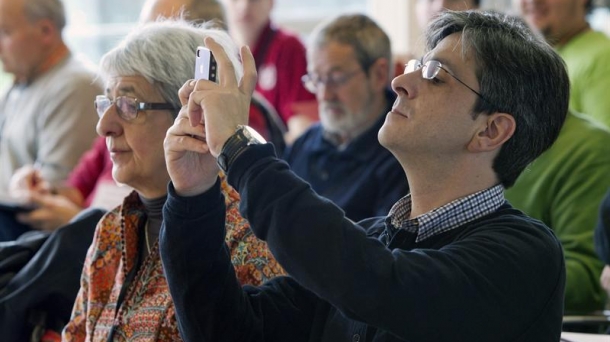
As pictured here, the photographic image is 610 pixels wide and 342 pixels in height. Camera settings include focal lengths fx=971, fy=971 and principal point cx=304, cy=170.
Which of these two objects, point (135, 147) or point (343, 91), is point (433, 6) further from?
point (135, 147)

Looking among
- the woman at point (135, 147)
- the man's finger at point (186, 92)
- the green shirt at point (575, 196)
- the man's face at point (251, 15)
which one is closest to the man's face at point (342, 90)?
the green shirt at point (575, 196)

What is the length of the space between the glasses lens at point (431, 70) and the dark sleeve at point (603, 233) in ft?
3.60

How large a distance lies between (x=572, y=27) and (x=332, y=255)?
2.73m

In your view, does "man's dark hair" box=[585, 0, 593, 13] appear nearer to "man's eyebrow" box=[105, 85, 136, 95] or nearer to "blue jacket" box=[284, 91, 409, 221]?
"blue jacket" box=[284, 91, 409, 221]

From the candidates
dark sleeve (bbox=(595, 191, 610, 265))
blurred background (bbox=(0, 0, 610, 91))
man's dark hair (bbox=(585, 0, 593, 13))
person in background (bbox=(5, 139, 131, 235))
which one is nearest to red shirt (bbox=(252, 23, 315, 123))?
person in background (bbox=(5, 139, 131, 235))

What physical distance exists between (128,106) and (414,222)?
78cm

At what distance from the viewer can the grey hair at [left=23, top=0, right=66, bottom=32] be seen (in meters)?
4.24

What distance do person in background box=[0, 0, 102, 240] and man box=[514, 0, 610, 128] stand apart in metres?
1.83

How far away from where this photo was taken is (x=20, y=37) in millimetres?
4230

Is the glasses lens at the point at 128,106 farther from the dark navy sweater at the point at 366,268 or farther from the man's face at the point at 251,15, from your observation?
the man's face at the point at 251,15

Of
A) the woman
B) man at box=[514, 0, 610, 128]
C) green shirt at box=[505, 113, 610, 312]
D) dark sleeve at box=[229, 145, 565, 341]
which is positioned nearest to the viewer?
dark sleeve at box=[229, 145, 565, 341]

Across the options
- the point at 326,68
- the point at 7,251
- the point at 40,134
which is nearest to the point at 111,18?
the point at 40,134


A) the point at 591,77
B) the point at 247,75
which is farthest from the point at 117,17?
the point at 247,75

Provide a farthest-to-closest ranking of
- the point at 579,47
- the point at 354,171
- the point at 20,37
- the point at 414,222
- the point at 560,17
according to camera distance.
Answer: the point at 20,37 < the point at 560,17 < the point at 579,47 < the point at 354,171 < the point at 414,222
